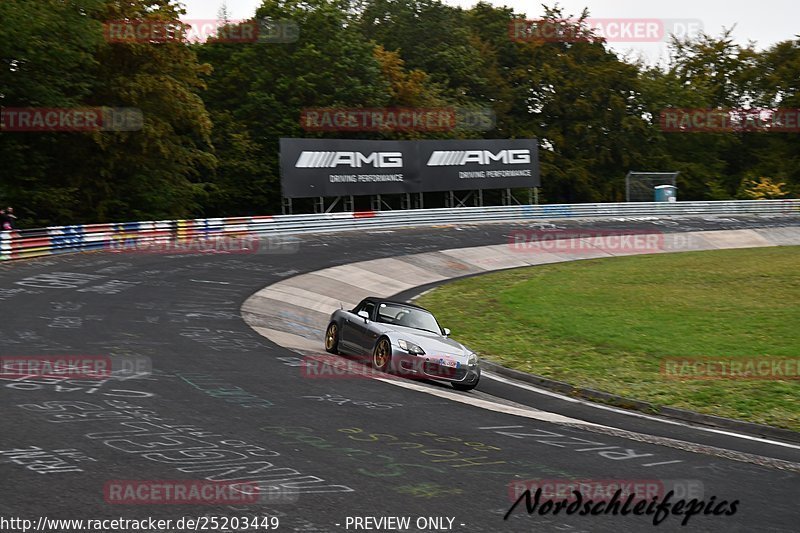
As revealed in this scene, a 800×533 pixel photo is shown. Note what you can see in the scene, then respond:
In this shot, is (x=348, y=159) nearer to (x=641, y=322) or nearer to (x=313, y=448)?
(x=641, y=322)

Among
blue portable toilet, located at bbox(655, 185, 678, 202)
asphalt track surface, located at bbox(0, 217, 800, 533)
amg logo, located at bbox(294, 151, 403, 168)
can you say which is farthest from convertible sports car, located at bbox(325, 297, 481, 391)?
blue portable toilet, located at bbox(655, 185, 678, 202)

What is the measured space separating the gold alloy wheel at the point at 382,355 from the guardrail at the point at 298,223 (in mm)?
18837

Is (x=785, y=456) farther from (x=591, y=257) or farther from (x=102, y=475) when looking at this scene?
(x=591, y=257)

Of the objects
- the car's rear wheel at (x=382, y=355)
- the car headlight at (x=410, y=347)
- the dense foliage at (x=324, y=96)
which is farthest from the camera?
the dense foliage at (x=324, y=96)

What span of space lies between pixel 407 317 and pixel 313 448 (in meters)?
7.71

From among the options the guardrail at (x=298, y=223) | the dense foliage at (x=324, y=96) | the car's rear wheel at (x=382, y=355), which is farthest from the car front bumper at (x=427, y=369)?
the dense foliage at (x=324, y=96)

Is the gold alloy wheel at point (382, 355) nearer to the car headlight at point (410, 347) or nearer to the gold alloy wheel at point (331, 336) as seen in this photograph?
the car headlight at point (410, 347)

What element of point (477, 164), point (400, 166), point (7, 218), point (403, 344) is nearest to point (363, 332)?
point (403, 344)

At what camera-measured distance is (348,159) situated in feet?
156

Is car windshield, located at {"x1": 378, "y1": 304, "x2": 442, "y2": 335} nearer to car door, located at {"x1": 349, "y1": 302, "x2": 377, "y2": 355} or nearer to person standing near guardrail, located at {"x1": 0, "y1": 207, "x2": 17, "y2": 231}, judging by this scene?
car door, located at {"x1": 349, "y1": 302, "x2": 377, "y2": 355}

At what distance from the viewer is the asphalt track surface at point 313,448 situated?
7723 mm

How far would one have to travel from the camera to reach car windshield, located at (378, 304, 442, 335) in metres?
17.1

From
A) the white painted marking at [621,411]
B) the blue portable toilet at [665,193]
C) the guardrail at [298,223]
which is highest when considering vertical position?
the blue portable toilet at [665,193]

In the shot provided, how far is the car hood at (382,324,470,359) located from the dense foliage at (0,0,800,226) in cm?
2754
